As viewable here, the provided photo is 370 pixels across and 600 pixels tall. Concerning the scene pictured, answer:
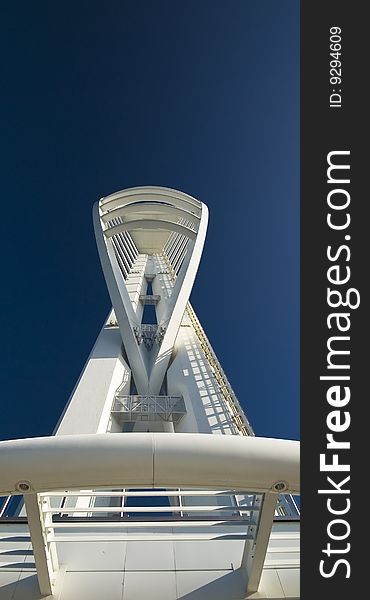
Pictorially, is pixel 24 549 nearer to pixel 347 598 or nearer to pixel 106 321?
pixel 347 598

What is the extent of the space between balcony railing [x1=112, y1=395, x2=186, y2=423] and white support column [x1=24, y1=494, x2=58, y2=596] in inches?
351

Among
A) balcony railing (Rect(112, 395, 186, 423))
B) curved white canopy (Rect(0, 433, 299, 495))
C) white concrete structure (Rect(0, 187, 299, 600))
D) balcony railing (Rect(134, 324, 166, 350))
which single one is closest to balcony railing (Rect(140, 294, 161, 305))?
balcony railing (Rect(134, 324, 166, 350))

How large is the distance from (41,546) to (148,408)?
10.1 metres

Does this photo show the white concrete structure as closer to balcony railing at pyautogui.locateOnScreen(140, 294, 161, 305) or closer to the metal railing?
the metal railing

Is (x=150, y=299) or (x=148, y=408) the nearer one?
(x=148, y=408)

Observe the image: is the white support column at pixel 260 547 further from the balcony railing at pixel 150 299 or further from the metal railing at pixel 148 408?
the balcony railing at pixel 150 299

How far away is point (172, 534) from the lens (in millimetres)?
5848

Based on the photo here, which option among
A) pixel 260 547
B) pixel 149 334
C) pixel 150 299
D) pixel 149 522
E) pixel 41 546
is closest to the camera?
pixel 41 546

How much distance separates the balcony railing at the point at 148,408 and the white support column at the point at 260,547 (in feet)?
30.1

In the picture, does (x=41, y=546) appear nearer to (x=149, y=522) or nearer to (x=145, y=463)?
(x=149, y=522)

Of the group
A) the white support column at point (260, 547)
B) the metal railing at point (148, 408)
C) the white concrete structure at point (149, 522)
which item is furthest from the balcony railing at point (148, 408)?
the white support column at point (260, 547)

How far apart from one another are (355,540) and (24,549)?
3986 millimetres

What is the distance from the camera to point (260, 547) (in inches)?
190

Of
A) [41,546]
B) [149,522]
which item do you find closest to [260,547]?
[149,522]
